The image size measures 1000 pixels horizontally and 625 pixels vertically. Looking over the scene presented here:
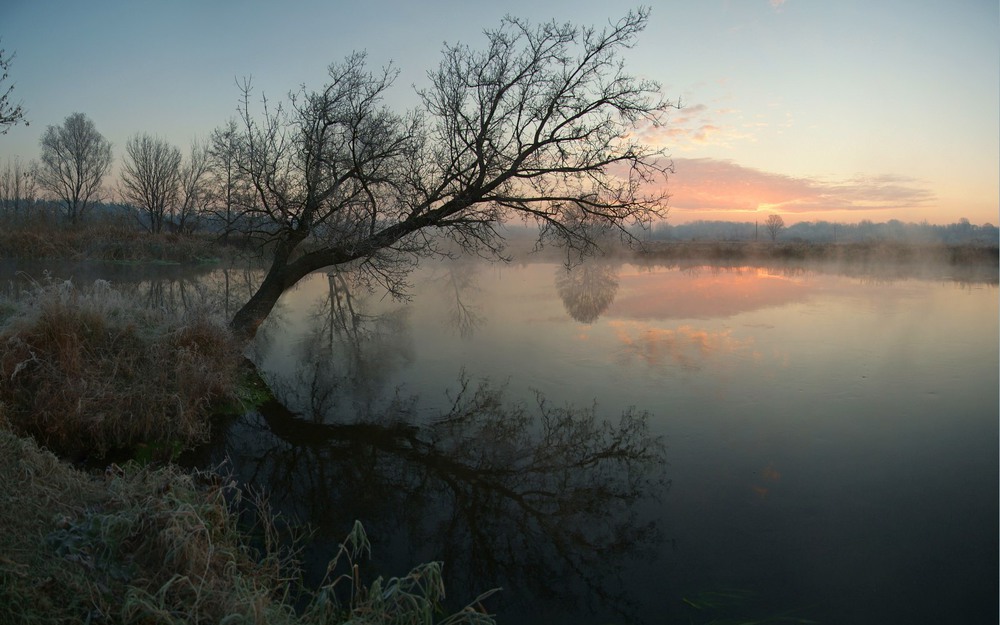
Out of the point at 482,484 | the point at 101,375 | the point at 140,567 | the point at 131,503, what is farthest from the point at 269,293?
the point at 140,567

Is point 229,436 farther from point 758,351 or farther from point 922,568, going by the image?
point 758,351

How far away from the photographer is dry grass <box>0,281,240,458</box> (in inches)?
241

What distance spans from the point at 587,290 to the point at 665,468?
16269 mm

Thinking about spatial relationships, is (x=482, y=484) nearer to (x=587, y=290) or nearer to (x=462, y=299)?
(x=462, y=299)

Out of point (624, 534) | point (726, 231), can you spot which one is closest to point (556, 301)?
point (624, 534)

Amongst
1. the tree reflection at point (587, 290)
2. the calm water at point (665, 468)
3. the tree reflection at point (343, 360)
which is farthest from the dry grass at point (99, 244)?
the calm water at point (665, 468)

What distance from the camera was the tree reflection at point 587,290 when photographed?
17039mm

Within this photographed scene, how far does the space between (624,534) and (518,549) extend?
953 mm

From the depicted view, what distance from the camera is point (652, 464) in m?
6.46

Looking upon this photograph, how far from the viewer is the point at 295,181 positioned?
35.9 feet

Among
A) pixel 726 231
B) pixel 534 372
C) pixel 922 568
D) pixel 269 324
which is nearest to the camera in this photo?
pixel 922 568

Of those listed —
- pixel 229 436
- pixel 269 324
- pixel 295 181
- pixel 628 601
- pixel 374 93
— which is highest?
pixel 374 93

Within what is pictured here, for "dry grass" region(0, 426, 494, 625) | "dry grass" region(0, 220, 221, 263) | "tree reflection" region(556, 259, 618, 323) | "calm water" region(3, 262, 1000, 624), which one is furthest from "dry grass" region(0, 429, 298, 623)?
"dry grass" region(0, 220, 221, 263)

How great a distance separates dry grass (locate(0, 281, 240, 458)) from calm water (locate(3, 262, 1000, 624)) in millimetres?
728
